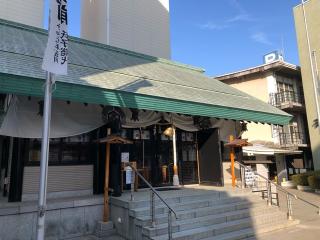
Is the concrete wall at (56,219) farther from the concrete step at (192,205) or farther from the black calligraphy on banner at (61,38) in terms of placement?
the black calligraphy on banner at (61,38)

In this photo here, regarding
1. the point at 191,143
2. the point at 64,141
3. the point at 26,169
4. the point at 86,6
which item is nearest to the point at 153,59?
the point at 191,143

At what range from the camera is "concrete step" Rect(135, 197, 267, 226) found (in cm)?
729

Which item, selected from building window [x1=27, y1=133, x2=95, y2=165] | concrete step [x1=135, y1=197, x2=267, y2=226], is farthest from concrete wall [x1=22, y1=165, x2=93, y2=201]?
concrete step [x1=135, y1=197, x2=267, y2=226]

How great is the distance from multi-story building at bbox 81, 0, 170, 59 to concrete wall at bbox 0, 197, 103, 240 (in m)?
16.9

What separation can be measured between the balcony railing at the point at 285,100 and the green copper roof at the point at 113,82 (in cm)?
1280

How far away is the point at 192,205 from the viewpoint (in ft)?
27.1

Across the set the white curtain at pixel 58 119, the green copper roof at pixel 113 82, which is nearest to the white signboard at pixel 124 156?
the white curtain at pixel 58 119

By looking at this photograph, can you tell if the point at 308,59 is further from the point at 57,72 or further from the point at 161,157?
the point at 57,72

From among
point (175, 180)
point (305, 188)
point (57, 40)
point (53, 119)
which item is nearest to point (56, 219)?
point (53, 119)

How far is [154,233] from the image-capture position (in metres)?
6.80

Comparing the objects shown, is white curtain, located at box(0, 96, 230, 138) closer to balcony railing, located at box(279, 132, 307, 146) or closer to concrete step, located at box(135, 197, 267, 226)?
concrete step, located at box(135, 197, 267, 226)

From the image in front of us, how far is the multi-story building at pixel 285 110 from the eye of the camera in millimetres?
24078

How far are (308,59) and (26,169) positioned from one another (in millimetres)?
23161

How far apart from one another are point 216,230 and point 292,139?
64.7 ft
